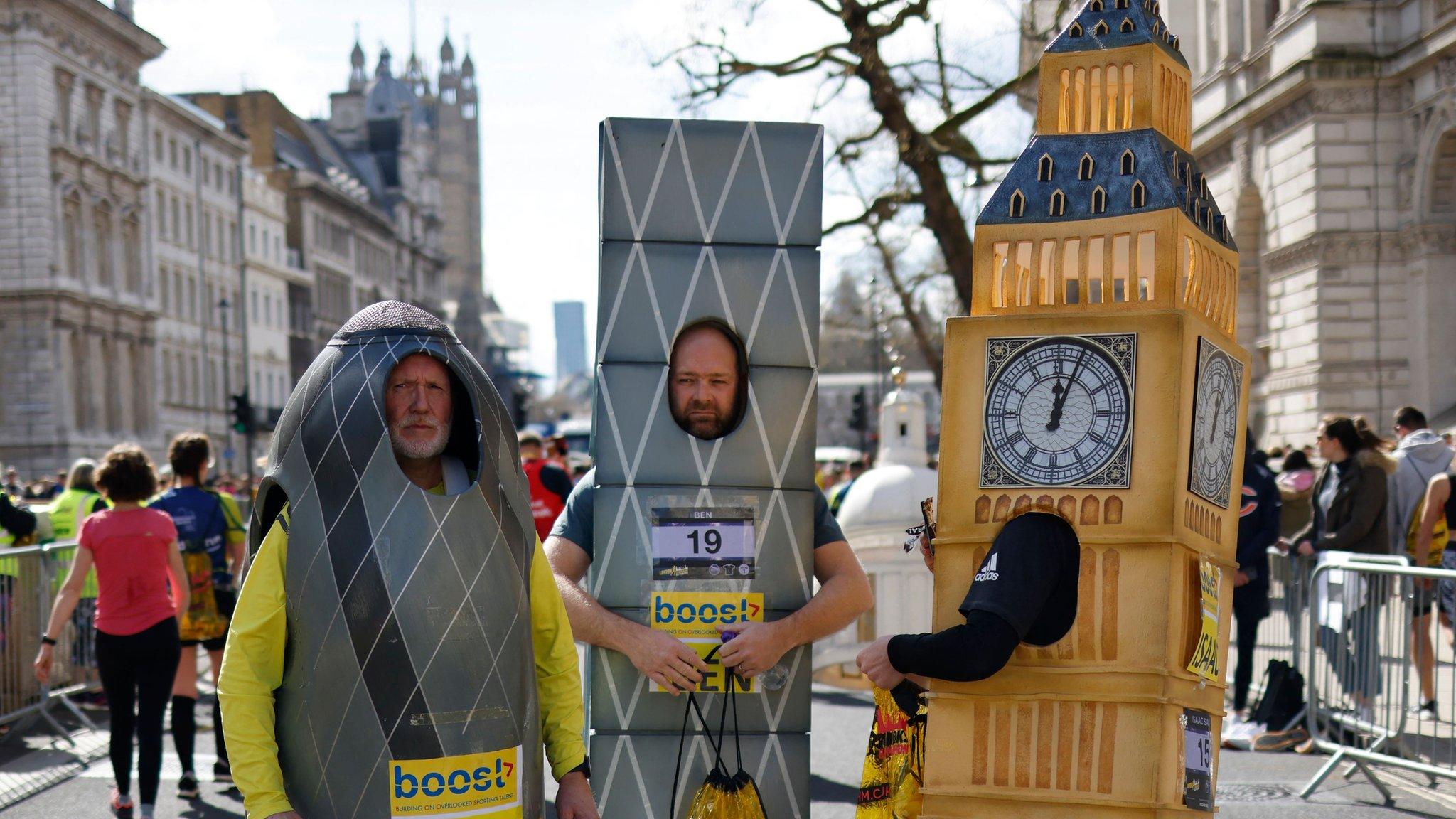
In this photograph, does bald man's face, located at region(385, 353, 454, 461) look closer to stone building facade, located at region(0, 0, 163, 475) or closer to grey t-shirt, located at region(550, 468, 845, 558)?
grey t-shirt, located at region(550, 468, 845, 558)

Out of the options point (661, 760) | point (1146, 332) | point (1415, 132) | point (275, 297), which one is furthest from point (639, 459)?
point (275, 297)

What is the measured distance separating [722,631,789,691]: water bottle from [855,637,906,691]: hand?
25.4 inches

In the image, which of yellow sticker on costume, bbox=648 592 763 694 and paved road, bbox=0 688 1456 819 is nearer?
yellow sticker on costume, bbox=648 592 763 694

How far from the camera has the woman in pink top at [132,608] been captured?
805cm

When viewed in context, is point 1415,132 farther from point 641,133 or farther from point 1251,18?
point 641,133

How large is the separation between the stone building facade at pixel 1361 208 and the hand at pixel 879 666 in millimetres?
25730

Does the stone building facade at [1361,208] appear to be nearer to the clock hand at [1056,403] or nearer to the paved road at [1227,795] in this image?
the paved road at [1227,795]

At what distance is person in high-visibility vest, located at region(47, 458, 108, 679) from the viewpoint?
1209 cm

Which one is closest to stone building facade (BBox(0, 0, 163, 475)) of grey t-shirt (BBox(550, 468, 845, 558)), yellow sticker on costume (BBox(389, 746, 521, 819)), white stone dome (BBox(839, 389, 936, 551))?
white stone dome (BBox(839, 389, 936, 551))

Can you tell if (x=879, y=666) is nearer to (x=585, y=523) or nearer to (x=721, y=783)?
(x=721, y=783)

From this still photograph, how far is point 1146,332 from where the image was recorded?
389 cm

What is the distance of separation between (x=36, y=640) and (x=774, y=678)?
8.46 meters

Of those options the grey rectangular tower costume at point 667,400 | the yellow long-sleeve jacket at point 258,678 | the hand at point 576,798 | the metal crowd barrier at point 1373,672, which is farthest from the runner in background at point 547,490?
the yellow long-sleeve jacket at point 258,678

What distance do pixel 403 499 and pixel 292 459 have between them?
0.29 meters
